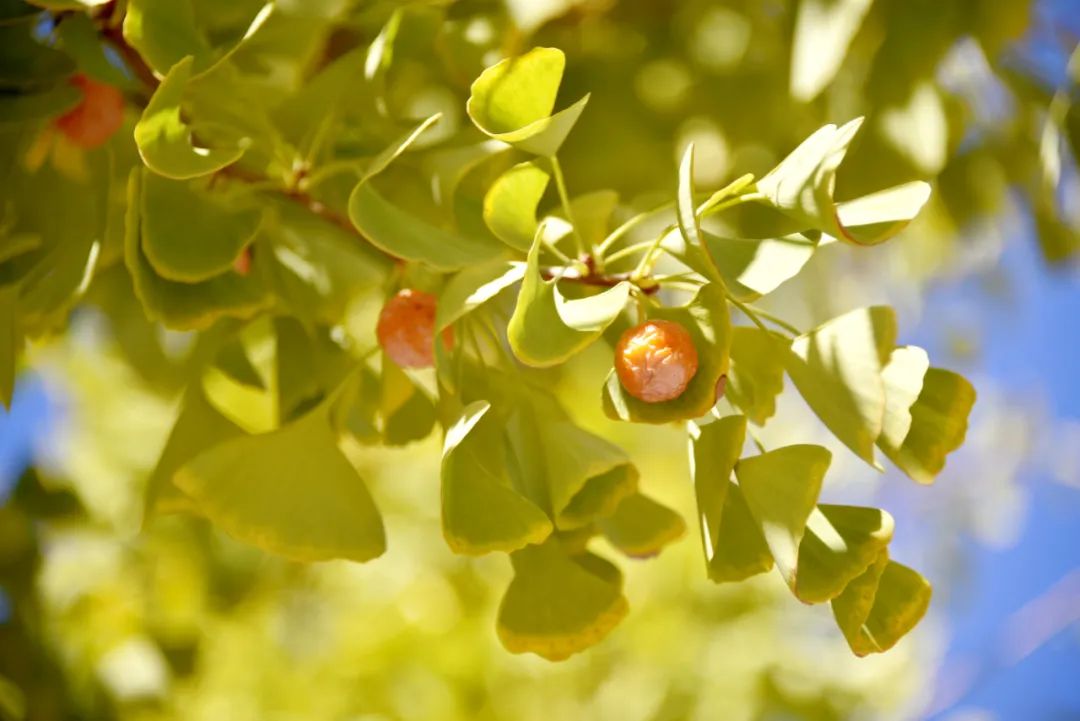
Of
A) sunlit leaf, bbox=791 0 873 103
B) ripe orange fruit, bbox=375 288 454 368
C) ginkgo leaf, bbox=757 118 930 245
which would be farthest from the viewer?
sunlit leaf, bbox=791 0 873 103

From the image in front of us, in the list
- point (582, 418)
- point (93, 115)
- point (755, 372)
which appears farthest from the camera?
point (582, 418)

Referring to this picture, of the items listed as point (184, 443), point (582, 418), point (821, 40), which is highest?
point (184, 443)

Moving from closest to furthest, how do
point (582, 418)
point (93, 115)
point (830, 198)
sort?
point (830, 198) → point (93, 115) → point (582, 418)

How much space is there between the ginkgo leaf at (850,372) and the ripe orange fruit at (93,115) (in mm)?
Answer: 363

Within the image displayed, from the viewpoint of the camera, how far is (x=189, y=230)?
403mm

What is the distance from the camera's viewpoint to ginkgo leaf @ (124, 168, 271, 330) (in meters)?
0.39

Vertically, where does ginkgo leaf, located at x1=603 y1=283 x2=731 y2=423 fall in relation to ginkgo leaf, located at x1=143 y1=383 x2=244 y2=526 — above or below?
above

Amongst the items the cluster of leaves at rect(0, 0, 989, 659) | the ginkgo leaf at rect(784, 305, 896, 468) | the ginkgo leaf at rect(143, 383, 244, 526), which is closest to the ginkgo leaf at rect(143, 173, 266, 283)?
the cluster of leaves at rect(0, 0, 989, 659)

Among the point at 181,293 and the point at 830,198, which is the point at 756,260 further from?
the point at 181,293

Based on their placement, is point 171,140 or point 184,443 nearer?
point 171,140

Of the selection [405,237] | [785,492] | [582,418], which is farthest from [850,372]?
[582,418]

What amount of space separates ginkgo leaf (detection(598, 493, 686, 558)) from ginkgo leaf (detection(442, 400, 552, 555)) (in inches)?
3.4

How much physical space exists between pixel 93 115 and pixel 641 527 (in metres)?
0.34

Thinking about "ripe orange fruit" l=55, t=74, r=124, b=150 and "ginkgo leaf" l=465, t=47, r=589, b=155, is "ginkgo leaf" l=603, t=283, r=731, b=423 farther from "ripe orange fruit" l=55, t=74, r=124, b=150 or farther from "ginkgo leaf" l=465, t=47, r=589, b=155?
"ripe orange fruit" l=55, t=74, r=124, b=150
